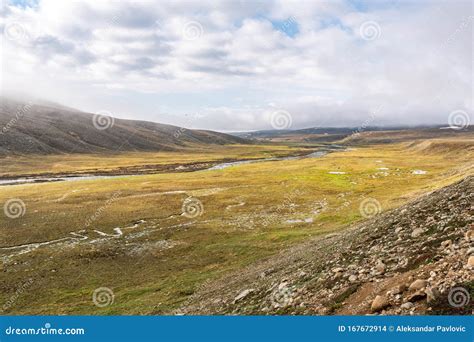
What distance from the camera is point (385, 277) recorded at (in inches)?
671

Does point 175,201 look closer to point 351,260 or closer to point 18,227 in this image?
point 18,227

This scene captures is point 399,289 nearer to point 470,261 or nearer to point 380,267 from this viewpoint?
point 470,261

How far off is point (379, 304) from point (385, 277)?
324 centimetres

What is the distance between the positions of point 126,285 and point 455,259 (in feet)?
91.0

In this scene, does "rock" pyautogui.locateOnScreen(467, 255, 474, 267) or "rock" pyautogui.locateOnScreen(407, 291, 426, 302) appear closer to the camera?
"rock" pyautogui.locateOnScreen(407, 291, 426, 302)

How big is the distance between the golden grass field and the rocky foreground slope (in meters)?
7.56

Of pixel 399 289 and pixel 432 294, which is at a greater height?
pixel 432 294

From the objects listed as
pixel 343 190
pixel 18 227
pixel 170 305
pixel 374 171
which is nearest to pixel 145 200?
pixel 18 227

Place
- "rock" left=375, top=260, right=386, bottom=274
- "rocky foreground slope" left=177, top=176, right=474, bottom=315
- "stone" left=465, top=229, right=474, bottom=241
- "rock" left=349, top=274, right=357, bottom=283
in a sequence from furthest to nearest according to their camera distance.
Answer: "rock" left=349, top=274, right=357, bottom=283, "rock" left=375, top=260, right=386, bottom=274, "stone" left=465, top=229, right=474, bottom=241, "rocky foreground slope" left=177, top=176, right=474, bottom=315

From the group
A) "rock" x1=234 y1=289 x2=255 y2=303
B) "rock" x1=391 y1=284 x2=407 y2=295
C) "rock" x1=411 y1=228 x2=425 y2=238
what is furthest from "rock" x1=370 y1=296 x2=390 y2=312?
"rock" x1=234 y1=289 x2=255 y2=303

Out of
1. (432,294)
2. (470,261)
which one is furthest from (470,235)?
(432,294)

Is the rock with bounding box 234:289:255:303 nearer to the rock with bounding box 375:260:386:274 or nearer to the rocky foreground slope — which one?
the rocky foreground slope

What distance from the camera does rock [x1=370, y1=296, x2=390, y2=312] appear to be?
14.1m

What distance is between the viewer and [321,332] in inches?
497
